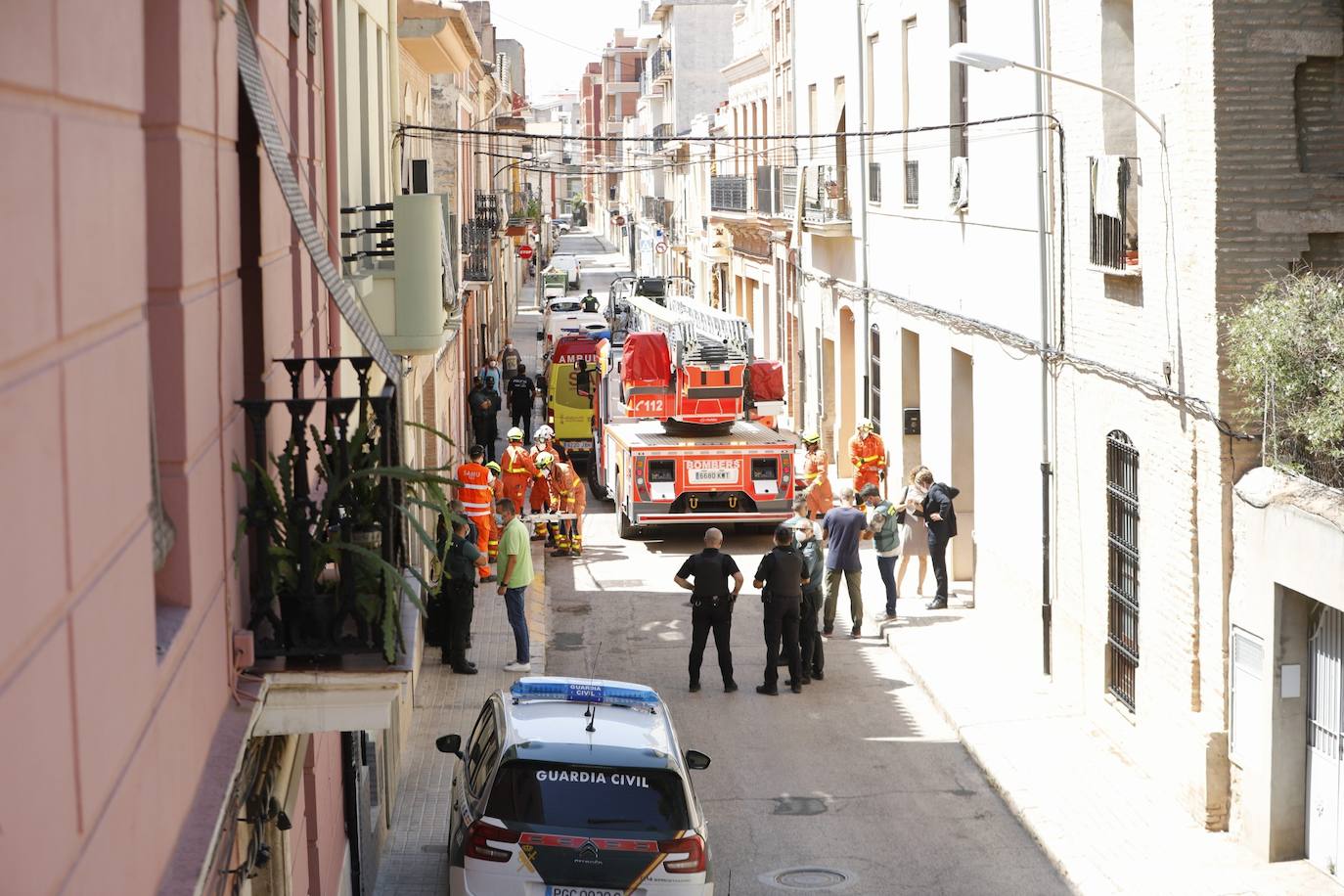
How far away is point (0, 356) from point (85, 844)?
1222mm

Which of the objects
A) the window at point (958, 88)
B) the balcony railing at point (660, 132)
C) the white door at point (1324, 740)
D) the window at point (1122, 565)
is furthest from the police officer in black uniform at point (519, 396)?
the balcony railing at point (660, 132)

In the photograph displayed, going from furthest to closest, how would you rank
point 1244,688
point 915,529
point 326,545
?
point 915,529
point 1244,688
point 326,545

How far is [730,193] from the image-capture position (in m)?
42.5

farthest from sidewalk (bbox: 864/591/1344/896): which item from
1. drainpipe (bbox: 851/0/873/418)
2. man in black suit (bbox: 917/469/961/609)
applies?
drainpipe (bbox: 851/0/873/418)

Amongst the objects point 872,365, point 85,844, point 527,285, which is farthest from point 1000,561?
point 527,285

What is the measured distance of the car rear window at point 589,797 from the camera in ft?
30.2

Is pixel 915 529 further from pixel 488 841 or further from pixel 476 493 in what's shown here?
pixel 488 841

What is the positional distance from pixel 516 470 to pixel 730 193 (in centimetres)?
2194

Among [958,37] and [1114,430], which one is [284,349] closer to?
[1114,430]

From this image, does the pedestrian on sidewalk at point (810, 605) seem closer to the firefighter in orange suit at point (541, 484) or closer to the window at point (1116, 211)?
the window at point (1116, 211)

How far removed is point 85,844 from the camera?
12.1 feet

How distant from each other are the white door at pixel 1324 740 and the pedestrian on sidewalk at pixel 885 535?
295 inches

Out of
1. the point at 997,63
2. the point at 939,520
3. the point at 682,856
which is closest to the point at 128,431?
the point at 682,856

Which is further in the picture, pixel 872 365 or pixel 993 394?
pixel 872 365
